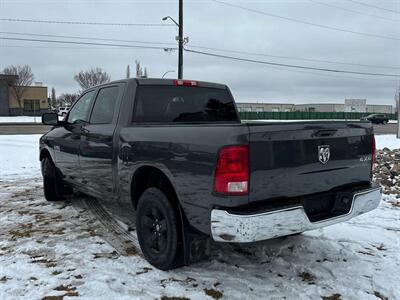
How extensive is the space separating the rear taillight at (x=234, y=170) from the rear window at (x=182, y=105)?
1.74m

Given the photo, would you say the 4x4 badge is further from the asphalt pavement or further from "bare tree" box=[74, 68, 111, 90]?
"bare tree" box=[74, 68, 111, 90]

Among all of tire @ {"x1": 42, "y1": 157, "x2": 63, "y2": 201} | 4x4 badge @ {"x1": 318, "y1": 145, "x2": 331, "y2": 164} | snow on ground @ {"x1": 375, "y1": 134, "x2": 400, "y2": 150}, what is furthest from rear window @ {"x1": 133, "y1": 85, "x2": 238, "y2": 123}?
snow on ground @ {"x1": 375, "y1": 134, "x2": 400, "y2": 150}

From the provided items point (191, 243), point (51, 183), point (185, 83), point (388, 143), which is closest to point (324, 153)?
point (191, 243)

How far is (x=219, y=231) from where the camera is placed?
3.20 metres

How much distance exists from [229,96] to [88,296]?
3.28 meters

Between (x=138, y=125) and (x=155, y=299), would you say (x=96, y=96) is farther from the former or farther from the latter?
(x=155, y=299)

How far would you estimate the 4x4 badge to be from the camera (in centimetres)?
361

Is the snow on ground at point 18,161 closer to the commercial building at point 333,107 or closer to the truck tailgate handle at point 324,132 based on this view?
the truck tailgate handle at point 324,132

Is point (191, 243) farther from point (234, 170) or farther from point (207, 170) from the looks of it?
point (234, 170)

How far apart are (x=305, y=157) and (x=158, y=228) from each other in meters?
1.55

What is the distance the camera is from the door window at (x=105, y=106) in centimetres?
499

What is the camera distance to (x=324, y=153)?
3648 millimetres

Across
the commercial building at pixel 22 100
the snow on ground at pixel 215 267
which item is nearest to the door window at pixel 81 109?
the snow on ground at pixel 215 267

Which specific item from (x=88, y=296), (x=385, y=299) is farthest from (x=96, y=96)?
(x=385, y=299)
